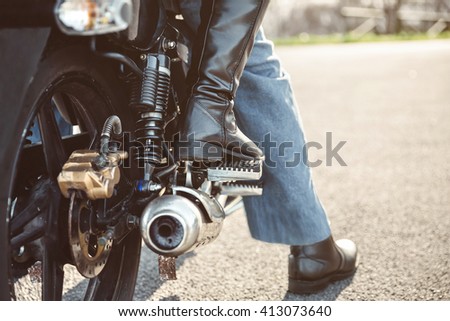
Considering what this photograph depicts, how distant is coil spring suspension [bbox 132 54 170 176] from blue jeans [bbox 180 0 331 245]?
0.65m

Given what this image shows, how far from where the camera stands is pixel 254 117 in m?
2.68

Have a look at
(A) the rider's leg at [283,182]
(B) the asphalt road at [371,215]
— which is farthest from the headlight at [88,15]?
(B) the asphalt road at [371,215]

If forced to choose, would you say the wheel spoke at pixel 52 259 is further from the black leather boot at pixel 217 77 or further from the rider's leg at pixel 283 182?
the rider's leg at pixel 283 182

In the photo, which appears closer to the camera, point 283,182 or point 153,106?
point 153,106

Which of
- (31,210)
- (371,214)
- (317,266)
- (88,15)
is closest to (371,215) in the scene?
(371,214)

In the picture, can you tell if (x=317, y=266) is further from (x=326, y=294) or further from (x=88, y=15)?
(x=88, y=15)

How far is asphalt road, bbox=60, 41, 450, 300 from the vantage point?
287 cm

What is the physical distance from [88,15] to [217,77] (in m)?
0.55

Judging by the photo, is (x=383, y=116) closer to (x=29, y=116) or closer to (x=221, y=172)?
(x=221, y=172)

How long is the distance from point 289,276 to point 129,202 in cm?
100

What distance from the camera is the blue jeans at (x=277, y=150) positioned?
2672 millimetres

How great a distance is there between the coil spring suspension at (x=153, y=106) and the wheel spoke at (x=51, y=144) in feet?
0.78

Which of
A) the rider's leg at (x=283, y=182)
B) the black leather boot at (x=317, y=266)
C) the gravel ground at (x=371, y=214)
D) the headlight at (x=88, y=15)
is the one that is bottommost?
the gravel ground at (x=371, y=214)

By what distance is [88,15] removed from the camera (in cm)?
163
